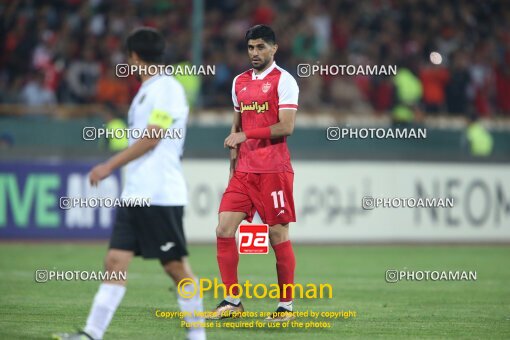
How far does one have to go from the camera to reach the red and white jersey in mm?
9211

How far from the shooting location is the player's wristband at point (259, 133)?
8.99 metres

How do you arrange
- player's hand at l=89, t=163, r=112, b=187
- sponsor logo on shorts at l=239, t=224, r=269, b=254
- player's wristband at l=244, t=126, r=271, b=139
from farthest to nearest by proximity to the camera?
1. sponsor logo on shorts at l=239, t=224, r=269, b=254
2. player's wristband at l=244, t=126, r=271, b=139
3. player's hand at l=89, t=163, r=112, b=187

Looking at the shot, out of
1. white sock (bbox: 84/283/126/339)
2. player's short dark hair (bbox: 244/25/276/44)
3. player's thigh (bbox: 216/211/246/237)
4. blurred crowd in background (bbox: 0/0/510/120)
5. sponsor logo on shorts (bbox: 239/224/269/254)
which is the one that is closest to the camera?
white sock (bbox: 84/283/126/339)

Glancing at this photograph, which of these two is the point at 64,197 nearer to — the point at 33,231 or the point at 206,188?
the point at 33,231

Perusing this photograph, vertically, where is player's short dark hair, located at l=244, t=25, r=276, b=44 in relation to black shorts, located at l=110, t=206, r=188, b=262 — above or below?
above

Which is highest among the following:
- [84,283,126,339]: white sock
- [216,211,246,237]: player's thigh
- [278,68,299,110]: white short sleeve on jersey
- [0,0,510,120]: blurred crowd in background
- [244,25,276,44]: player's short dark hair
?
[0,0,510,120]: blurred crowd in background

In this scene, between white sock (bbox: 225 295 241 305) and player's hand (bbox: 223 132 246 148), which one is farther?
white sock (bbox: 225 295 241 305)

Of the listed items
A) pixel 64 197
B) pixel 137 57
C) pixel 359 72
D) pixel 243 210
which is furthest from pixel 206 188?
pixel 137 57

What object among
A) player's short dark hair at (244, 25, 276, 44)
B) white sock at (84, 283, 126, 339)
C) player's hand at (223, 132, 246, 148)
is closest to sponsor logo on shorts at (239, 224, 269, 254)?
player's hand at (223, 132, 246, 148)

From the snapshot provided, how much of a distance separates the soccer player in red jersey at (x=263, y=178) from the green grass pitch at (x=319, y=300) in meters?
0.64

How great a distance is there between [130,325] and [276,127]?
83.6 inches

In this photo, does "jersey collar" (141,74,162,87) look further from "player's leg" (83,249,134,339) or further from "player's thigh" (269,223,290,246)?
"player's thigh" (269,223,290,246)

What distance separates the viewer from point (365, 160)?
18.6 metres

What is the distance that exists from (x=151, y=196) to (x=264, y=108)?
7.54 ft
